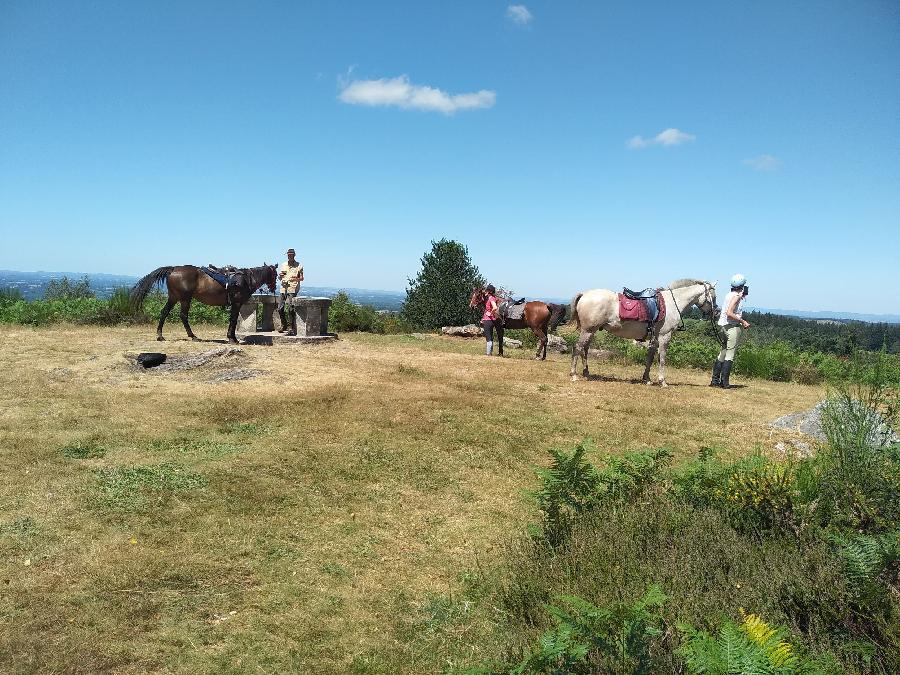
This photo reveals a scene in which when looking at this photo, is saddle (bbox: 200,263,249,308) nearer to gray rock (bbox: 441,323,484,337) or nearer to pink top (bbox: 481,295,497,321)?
pink top (bbox: 481,295,497,321)

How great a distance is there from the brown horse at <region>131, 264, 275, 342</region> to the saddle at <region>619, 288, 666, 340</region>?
9.74m

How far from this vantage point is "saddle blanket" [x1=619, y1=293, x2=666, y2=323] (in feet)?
37.5

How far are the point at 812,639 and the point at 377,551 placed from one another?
3.21 m

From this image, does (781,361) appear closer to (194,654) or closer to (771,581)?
(771,581)

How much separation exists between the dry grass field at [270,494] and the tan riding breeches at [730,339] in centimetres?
91

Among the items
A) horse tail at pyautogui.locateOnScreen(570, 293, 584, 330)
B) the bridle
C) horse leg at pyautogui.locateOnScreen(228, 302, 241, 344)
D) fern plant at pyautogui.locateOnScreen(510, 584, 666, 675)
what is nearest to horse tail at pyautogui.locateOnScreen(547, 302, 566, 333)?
horse tail at pyautogui.locateOnScreen(570, 293, 584, 330)

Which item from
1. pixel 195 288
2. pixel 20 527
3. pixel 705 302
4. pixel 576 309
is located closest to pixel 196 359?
pixel 195 288

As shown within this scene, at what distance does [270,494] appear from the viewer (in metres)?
5.63

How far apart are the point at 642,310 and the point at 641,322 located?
0.29 metres

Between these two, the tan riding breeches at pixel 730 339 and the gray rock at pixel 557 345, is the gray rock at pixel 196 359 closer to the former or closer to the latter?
the gray rock at pixel 557 345

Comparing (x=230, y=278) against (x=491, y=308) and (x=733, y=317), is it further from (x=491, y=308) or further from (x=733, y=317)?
(x=733, y=317)

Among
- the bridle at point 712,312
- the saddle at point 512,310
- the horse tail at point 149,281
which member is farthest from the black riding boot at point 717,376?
the horse tail at point 149,281

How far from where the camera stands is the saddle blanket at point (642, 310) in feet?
37.5

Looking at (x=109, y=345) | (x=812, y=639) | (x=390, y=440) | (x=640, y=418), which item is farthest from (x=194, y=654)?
(x=109, y=345)
